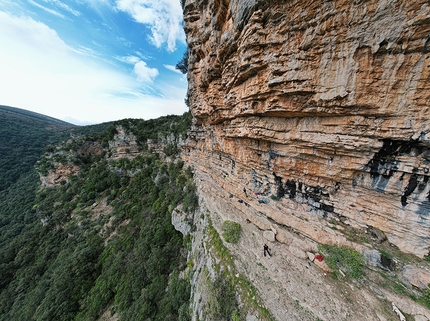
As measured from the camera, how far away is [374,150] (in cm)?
634

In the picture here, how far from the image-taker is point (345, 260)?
701 cm

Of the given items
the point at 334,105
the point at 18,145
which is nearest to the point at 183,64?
the point at 334,105

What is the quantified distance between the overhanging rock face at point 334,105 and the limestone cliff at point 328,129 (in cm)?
4

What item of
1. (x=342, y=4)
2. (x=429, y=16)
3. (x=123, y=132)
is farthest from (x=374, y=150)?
(x=123, y=132)

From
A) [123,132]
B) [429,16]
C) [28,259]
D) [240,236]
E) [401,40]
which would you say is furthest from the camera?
[123,132]

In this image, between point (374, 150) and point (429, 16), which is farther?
point (374, 150)

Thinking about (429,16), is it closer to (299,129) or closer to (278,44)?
(278,44)

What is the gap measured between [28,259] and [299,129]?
4134 cm

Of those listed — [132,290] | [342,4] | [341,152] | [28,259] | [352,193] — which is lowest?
[28,259]

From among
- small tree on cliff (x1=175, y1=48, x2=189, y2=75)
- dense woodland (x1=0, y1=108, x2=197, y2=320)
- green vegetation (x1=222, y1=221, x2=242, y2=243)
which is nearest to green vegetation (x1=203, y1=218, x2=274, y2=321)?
green vegetation (x1=222, y1=221, x2=242, y2=243)

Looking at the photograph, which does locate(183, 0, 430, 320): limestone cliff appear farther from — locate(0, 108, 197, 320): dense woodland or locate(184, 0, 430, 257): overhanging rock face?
locate(0, 108, 197, 320): dense woodland

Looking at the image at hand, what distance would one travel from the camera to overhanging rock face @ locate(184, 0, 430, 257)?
4980mm

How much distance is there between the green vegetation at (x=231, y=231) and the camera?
9.52 meters

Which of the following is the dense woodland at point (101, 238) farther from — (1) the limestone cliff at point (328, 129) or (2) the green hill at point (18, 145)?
(1) the limestone cliff at point (328, 129)
